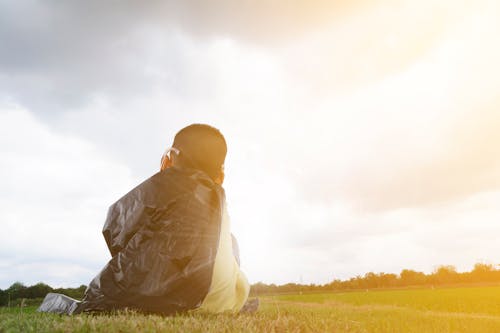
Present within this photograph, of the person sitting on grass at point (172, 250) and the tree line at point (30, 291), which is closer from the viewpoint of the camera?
the person sitting on grass at point (172, 250)

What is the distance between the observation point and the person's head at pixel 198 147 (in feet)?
14.8

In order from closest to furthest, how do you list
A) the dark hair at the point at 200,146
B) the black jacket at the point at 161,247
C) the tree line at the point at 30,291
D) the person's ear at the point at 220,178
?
the black jacket at the point at 161,247 < the dark hair at the point at 200,146 < the person's ear at the point at 220,178 < the tree line at the point at 30,291

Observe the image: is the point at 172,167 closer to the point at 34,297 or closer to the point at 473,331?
the point at 473,331

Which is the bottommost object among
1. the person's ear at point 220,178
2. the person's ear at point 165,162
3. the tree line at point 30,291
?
the tree line at point 30,291

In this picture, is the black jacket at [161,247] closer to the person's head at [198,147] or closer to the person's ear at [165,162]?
the person's head at [198,147]

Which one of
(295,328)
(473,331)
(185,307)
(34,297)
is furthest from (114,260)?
(34,297)

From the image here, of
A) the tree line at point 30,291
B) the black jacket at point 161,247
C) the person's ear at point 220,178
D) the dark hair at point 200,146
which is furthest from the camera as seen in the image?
the tree line at point 30,291

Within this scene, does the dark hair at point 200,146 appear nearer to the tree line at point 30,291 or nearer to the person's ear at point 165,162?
the person's ear at point 165,162

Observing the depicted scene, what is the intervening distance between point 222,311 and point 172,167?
1614 mm

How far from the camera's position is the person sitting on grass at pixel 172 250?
3760 mm

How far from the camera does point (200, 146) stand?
450 cm

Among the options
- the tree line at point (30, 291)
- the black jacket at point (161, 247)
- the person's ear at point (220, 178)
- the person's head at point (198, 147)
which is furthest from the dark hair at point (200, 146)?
the tree line at point (30, 291)

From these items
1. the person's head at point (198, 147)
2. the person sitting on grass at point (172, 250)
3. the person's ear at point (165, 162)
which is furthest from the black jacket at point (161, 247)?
the person's ear at point (165, 162)

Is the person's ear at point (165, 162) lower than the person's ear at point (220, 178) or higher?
higher
